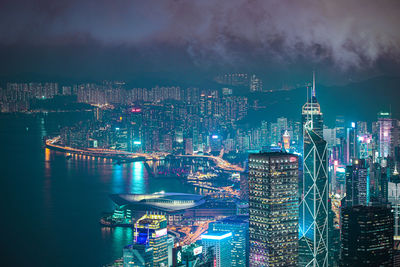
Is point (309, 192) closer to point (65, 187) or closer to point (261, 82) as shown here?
point (261, 82)

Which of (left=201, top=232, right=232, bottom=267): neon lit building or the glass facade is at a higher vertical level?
the glass facade

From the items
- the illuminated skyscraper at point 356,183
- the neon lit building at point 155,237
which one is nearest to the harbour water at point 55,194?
the neon lit building at point 155,237

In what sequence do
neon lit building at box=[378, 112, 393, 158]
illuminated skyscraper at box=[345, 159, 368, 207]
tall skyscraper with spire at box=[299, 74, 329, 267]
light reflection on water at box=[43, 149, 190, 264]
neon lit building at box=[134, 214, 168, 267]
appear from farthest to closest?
light reflection on water at box=[43, 149, 190, 264] < neon lit building at box=[378, 112, 393, 158] < illuminated skyscraper at box=[345, 159, 368, 207] < neon lit building at box=[134, 214, 168, 267] < tall skyscraper with spire at box=[299, 74, 329, 267]

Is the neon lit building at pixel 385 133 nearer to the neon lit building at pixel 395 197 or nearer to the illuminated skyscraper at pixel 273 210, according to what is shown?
the neon lit building at pixel 395 197

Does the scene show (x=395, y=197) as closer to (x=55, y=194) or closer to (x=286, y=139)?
(x=286, y=139)

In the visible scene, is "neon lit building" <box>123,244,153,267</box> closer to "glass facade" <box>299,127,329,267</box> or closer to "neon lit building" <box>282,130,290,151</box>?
"glass facade" <box>299,127,329,267</box>

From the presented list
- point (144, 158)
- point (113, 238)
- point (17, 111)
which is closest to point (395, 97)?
point (113, 238)

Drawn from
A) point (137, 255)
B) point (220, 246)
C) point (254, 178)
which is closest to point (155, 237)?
point (137, 255)

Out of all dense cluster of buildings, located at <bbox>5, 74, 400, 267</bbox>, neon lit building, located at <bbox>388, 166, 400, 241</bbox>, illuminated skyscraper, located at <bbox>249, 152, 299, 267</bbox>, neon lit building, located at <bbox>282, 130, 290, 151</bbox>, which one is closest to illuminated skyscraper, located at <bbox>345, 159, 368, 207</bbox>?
dense cluster of buildings, located at <bbox>5, 74, 400, 267</bbox>
